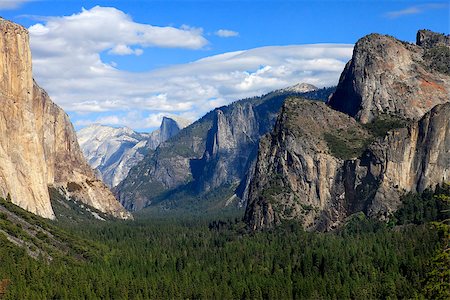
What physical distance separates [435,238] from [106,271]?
88297 mm

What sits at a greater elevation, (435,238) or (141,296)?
(435,238)

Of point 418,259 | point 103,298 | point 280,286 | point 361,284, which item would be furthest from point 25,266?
point 418,259

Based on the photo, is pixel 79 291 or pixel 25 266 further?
pixel 25 266

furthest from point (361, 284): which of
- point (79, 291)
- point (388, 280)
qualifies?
point (79, 291)

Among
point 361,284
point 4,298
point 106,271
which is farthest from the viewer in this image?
point 106,271

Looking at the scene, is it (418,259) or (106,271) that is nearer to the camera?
(418,259)

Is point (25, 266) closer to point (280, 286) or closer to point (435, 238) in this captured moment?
point (280, 286)

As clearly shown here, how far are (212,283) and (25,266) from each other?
4624cm

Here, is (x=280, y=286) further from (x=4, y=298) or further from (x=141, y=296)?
(x=4, y=298)

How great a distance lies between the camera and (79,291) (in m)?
162

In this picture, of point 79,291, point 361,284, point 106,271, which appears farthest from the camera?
point 106,271

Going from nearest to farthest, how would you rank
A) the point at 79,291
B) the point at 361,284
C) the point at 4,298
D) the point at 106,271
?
the point at 4,298 → the point at 79,291 → the point at 361,284 → the point at 106,271

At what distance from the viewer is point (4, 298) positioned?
476 ft

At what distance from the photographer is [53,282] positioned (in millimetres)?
167500
